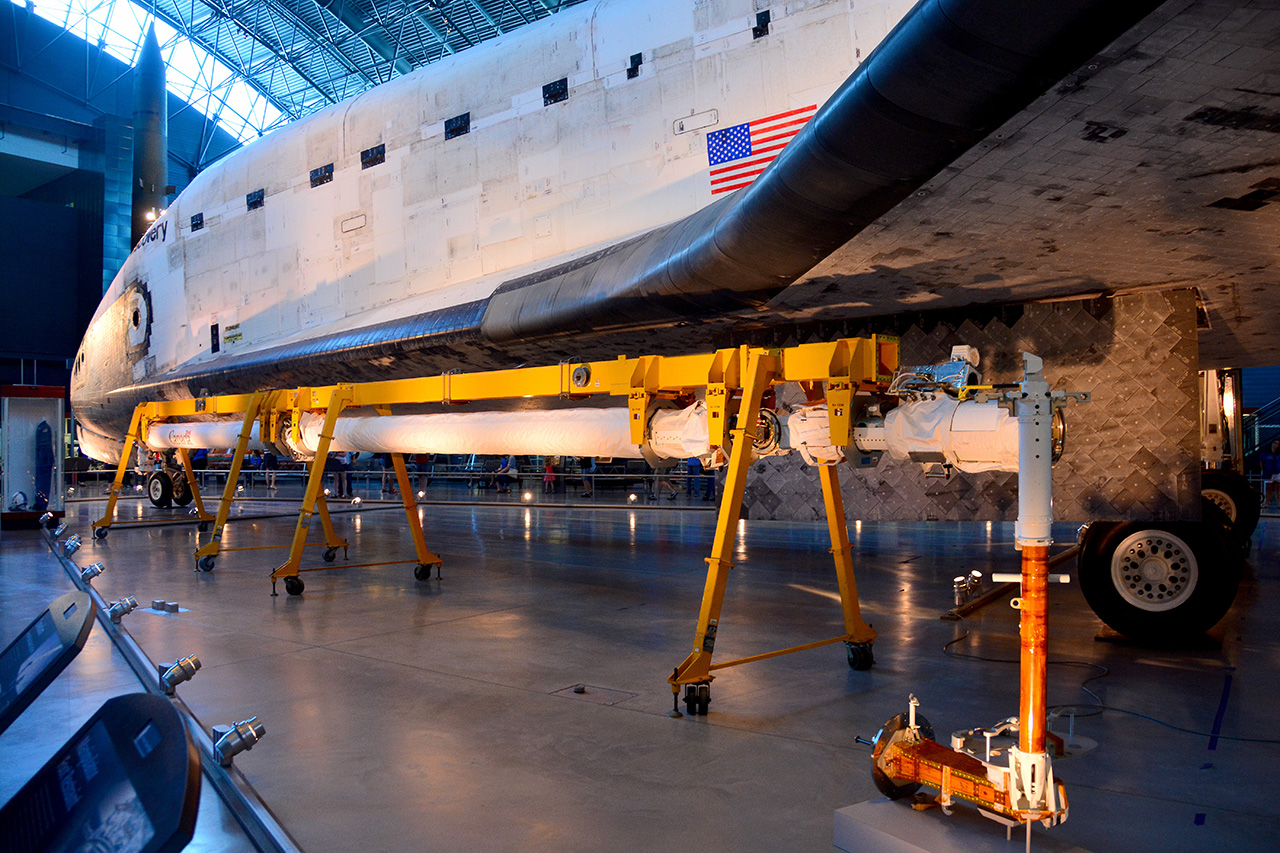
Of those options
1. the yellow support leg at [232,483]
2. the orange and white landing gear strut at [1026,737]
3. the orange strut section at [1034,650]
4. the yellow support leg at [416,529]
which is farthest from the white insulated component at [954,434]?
the yellow support leg at [232,483]

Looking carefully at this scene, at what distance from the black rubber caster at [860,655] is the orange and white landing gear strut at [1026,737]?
6.01 feet

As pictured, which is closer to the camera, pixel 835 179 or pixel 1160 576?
pixel 835 179

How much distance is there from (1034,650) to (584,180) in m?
5.52

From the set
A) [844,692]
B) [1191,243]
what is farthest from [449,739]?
[1191,243]

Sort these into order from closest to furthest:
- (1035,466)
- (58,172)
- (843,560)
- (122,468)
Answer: (1035,466) → (843,560) → (122,468) → (58,172)

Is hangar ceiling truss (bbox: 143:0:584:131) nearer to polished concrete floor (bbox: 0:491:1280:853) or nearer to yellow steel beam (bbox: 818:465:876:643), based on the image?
polished concrete floor (bbox: 0:491:1280:853)

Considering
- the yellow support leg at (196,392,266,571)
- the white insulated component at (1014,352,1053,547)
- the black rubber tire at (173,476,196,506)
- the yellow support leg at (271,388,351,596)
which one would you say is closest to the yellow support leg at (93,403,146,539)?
the yellow support leg at (196,392,266,571)

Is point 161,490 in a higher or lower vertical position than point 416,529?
lower

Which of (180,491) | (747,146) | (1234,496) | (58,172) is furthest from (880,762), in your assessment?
(58,172)

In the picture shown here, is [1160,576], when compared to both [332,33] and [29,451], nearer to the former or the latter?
[29,451]

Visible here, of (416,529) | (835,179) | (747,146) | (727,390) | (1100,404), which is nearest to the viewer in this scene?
(835,179)

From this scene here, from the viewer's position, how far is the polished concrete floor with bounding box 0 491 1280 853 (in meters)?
2.66

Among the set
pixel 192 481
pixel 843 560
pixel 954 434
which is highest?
pixel 954 434

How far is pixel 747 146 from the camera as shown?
5812 mm
